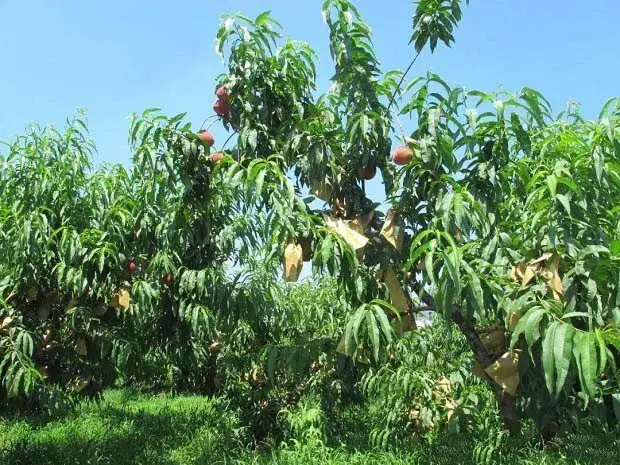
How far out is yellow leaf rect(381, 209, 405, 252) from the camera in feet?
7.18

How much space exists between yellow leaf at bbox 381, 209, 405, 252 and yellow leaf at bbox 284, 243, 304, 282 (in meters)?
0.32

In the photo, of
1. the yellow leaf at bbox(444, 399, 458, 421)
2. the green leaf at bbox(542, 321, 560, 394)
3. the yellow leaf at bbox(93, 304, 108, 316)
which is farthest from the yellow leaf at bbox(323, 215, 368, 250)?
the yellow leaf at bbox(444, 399, 458, 421)

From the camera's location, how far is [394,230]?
7.26 feet

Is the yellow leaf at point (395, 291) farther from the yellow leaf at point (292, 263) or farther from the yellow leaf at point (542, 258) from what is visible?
the yellow leaf at point (542, 258)

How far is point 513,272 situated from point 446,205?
0.35m

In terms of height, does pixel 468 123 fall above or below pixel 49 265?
above

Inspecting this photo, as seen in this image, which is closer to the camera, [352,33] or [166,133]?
[352,33]

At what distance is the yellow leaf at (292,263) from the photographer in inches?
83.9

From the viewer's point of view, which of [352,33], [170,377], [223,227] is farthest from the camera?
[170,377]

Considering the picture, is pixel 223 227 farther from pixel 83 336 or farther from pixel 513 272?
pixel 513 272

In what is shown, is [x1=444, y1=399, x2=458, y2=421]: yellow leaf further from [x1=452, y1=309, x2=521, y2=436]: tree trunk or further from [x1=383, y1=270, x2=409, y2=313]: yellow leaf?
[x1=383, y1=270, x2=409, y2=313]: yellow leaf

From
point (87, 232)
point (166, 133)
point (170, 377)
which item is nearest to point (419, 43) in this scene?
point (166, 133)

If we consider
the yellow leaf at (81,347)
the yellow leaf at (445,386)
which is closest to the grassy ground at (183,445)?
the yellow leaf at (445,386)

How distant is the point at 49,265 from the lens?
11.3 ft
